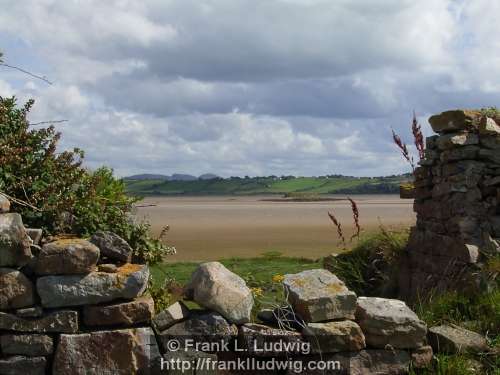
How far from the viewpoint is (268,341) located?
549 cm

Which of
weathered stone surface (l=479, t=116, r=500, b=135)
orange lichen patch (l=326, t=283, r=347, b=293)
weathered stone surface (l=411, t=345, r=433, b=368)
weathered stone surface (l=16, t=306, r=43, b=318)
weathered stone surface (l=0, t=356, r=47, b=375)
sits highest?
weathered stone surface (l=479, t=116, r=500, b=135)

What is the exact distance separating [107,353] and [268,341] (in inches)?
51.5

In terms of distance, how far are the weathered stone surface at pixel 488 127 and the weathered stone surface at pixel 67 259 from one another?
633cm

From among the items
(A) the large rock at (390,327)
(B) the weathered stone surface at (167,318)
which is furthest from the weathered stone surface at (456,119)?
(B) the weathered stone surface at (167,318)

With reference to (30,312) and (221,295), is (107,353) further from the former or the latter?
(221,295)

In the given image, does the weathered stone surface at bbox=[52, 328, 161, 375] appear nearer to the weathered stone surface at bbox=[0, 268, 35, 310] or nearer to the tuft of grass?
the weathered stone surface at bbox=[0, 268, 35, 310]

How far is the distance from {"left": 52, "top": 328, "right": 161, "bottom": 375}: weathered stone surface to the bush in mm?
1189

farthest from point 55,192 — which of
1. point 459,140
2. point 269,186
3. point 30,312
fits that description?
point 269,186

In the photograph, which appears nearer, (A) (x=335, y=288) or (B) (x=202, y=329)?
(B) (x=202, y=329)

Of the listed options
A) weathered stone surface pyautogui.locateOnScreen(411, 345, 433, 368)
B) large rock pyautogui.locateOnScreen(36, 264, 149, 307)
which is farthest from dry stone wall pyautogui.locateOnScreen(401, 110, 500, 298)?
large rock pyautogui.locateOnScreen(36, 264, 149, 307)

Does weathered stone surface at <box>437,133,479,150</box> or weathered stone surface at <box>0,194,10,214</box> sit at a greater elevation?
weathered stone surface at <box>437,133,479,150</box>

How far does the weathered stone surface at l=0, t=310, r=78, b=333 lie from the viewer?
204 inches

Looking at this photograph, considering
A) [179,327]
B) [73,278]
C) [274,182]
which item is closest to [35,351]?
[73,278]

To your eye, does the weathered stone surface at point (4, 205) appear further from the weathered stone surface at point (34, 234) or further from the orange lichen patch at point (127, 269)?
the orange lichen patch at point (127, 269)
